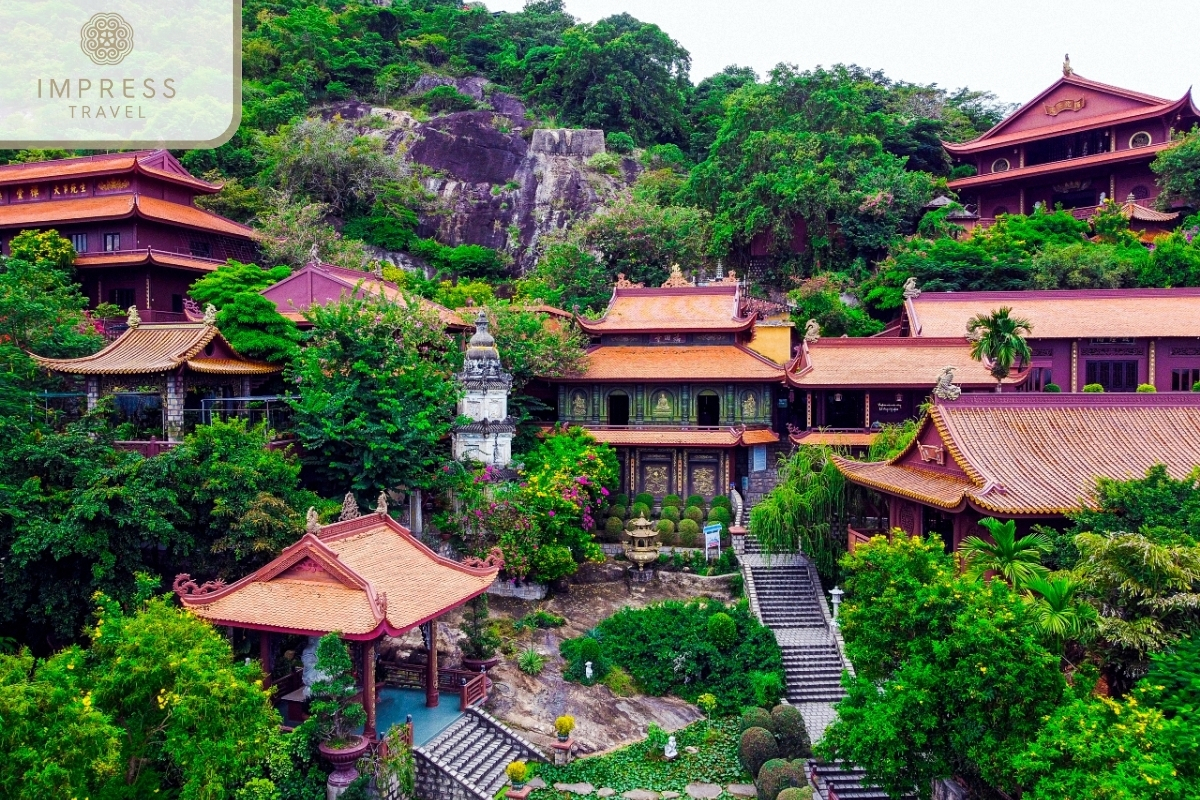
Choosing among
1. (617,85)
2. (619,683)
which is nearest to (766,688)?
(619,683)

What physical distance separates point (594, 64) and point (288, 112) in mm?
20636

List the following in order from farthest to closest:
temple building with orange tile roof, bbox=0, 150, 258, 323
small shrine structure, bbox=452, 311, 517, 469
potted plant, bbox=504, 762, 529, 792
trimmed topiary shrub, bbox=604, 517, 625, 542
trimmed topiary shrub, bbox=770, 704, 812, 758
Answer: temple building with orange tile roof, bbox=0, 150, 258, 323 < trimmed topiary shrub, bbox=604, 517, 625, 542 < small shrine structure, bbox=452, 311, 517, 469 < trimmed topiary shrub, bbox=770, 704, 812, 758 < potted plant, bbox=504, 762, 529, 792

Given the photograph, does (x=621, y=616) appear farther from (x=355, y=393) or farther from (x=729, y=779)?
(x=355, y=393)

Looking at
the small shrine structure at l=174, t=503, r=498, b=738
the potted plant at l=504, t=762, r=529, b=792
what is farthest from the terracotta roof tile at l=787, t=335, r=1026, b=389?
the potted plant at l=504, t=762, r=529, b=792

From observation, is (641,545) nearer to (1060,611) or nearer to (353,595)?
(353,595)

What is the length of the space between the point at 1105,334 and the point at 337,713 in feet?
81.8

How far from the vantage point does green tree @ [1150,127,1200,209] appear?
113 feet

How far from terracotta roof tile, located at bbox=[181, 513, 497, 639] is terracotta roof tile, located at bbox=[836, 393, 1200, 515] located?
9153mm

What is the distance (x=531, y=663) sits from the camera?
57.2 ft

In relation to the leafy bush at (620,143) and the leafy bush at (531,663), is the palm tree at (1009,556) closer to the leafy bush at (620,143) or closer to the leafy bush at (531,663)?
the leafy bush at (531,663)

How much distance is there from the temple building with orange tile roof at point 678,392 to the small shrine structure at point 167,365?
10665 millimetres

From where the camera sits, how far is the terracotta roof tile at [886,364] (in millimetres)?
25156

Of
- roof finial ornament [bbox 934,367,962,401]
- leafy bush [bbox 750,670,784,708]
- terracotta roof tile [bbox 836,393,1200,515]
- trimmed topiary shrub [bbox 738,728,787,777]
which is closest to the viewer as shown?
trimmed topiary shrub [bbox 738,728,787,777]

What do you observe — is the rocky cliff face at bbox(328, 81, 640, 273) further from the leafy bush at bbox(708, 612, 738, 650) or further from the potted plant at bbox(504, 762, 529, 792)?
the potted plant at bbox(504, 762, 529, 792)
